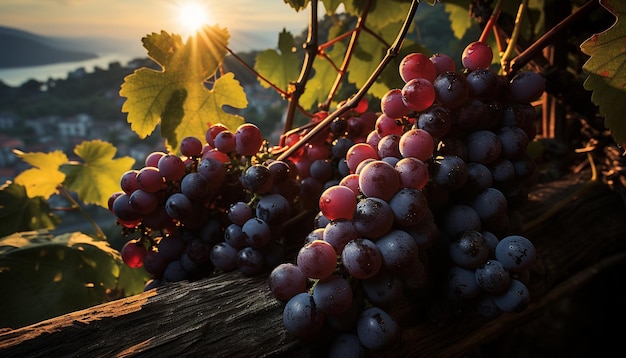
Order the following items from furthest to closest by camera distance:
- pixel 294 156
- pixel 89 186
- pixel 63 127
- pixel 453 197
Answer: pixel 63 127, pixel 89 186, pixel 294 156, pixel 453 197

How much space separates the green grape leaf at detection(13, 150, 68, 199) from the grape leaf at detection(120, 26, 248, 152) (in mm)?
448

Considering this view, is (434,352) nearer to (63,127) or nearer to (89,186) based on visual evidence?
(89,186)

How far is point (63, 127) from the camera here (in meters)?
2.31

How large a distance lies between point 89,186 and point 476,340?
3.13 feet

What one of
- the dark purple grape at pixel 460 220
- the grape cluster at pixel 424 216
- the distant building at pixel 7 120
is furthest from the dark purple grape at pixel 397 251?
the distant building at pixel 7 120

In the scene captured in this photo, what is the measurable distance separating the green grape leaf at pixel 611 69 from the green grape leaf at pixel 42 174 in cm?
114

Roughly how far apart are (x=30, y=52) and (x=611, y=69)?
3.08 m

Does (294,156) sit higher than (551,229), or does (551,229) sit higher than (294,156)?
(294,156)

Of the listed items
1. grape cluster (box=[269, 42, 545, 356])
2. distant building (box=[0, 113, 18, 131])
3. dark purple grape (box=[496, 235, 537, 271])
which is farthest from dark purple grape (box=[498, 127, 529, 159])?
distant building (box=[0, 113, 18, 131])

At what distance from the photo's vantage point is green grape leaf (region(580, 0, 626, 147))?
491mm

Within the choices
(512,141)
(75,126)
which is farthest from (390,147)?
(75,126)

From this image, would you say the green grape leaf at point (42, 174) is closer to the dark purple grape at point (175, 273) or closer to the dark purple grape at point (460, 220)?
the dark purple grape at point (175, 273)

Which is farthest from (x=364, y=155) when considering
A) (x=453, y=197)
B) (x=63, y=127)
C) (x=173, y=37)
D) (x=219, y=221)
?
(x=63, y=127)

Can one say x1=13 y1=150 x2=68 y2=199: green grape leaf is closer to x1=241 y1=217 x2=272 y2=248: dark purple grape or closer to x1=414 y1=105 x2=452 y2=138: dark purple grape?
x1=241 y1=217 x2=272 y2=248: dark purple grape
